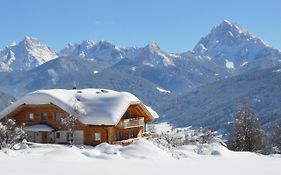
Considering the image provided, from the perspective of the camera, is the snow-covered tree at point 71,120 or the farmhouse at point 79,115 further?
the farmhouse at point 79,115

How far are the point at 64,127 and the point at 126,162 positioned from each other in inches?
1156

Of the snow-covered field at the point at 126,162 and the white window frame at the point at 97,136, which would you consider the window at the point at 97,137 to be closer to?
the white window frame at the point at 97,136

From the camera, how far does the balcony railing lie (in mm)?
53081

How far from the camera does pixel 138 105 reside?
56.8 meters

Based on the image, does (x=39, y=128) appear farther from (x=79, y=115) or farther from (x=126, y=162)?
(x=126, y=162)

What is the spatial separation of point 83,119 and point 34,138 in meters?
6.56

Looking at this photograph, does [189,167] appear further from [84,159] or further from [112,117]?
[112,117]

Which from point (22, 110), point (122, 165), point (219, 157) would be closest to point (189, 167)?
point (122, 165)

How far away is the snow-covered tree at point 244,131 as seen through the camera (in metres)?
62.0

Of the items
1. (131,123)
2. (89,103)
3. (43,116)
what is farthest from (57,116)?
(131,123)

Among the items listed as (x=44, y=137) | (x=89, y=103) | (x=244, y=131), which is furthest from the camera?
(x=244, y=131)

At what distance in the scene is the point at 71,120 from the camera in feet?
161

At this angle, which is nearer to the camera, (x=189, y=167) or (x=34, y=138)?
(x=189, y=167)

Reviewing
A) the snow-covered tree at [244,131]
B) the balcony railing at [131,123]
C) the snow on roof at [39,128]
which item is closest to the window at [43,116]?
the snow on roof at [39,128]
